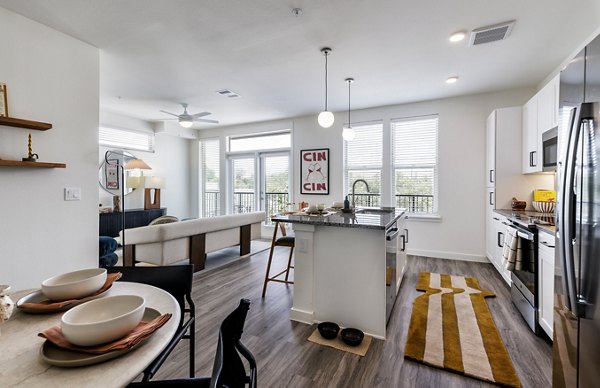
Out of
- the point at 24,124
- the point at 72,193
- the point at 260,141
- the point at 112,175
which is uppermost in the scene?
the point at 260,141

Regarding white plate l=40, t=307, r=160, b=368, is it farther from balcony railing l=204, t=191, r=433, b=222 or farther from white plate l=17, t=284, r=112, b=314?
balcony railing l=204, t=191, r=433, b=222

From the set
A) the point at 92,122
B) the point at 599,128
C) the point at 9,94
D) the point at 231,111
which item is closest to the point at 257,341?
the point at 599,128

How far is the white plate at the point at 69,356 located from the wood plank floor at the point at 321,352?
132 centimetres

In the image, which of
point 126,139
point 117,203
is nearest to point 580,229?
point 117,203

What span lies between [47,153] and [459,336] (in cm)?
415

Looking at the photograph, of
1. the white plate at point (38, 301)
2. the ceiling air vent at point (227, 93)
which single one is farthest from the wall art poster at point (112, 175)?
the white plate at point (38, 301)

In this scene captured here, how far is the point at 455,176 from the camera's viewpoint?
480 centimetres

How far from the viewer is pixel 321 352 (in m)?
2.13

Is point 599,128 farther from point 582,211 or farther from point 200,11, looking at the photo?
point 200,11

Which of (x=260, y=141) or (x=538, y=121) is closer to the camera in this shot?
(x=538, y=121)

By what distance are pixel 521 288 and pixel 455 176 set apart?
254 cm

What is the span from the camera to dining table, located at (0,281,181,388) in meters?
0.65

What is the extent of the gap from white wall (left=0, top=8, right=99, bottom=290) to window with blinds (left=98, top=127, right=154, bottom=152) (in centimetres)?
312

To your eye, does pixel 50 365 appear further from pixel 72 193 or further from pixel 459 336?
pixel 72 193
